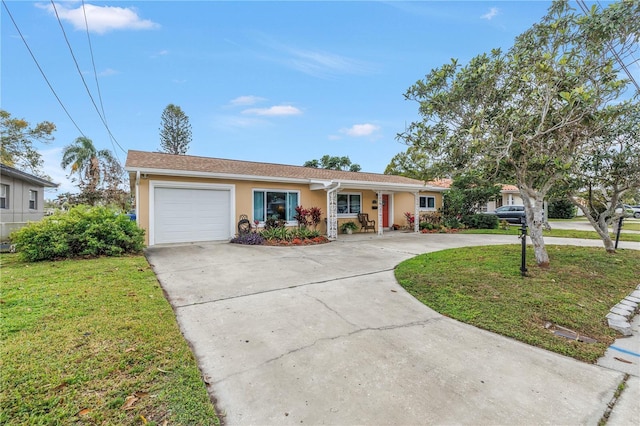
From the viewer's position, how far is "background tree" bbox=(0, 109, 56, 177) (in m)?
21.4

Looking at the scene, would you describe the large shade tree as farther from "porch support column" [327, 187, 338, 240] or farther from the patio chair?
the patio chair

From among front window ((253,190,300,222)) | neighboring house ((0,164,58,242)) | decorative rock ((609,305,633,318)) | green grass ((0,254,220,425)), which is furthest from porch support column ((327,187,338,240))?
neighboring house ((0,164,58,242))

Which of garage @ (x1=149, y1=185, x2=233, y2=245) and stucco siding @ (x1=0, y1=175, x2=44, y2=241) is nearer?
garage @ (x1=149, y1=185, x2=233, y2=245)

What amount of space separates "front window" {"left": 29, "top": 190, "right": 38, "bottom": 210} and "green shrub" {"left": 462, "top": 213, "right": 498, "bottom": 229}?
23.5 m

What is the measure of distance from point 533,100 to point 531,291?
3.29 meters

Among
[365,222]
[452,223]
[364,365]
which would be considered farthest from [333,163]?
[364,365]

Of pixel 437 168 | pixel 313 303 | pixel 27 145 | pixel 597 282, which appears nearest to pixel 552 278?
pixel 597 282

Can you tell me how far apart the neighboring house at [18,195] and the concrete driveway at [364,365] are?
12995 mm

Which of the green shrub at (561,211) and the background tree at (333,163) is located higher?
the background tree at (333,163)

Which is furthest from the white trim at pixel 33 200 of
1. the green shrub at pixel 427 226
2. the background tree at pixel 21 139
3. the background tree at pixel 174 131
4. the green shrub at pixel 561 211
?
the green shrub at pixel 561 211

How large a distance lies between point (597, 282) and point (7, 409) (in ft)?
A: 26.0

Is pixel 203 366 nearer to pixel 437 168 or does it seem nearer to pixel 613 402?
pixel 613 402

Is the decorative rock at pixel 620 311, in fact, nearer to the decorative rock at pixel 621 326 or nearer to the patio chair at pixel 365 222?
the decorative rock at pixel 621 326

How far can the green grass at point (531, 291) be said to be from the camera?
3430 mm
